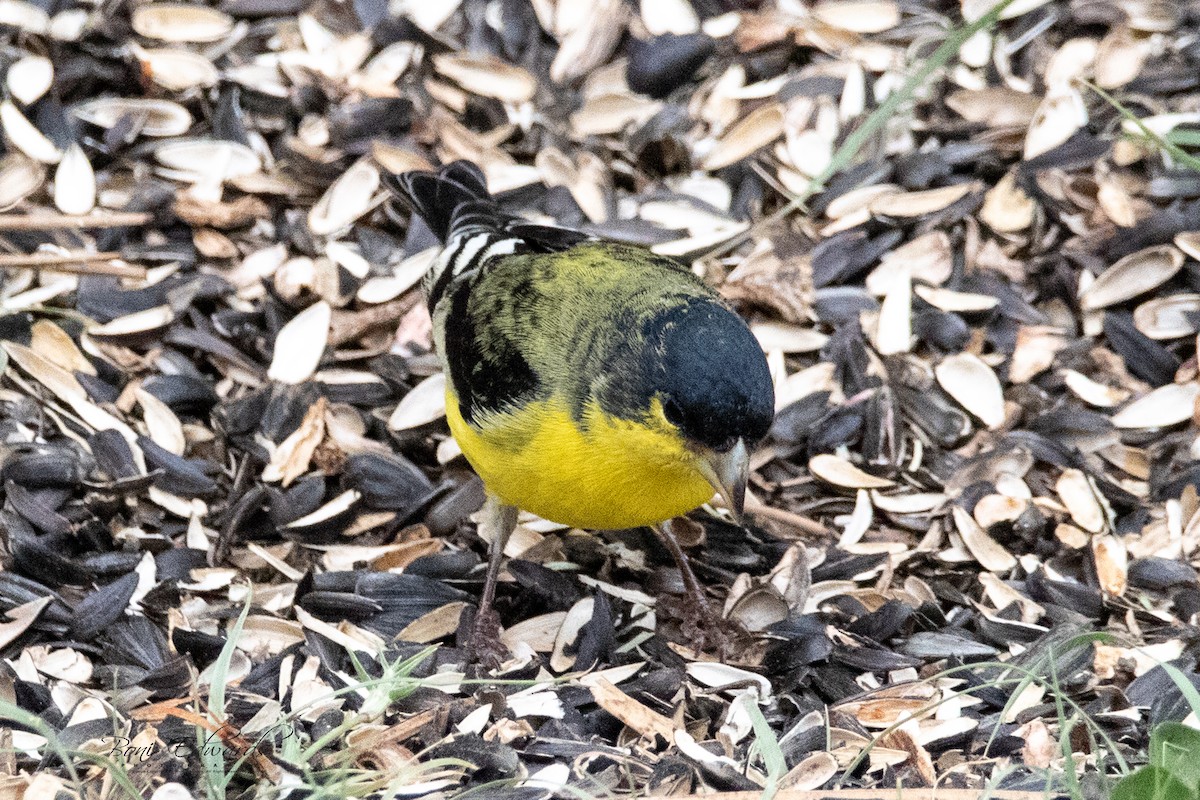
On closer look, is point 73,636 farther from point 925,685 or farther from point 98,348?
point 925,685

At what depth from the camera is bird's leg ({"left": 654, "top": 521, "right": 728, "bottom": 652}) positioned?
3871 millimetres

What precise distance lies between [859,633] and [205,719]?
6.13 ft

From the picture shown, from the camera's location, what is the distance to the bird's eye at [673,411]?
10.9 feet

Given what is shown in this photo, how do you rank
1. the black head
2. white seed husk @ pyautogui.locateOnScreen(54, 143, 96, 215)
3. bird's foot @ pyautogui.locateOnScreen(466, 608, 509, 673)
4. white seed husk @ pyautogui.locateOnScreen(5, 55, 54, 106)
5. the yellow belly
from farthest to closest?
white seed husk @ pyautogui.locateOnScreen(5, 55, 54, 106) < white seed husk @ pyautogui.locateOnScreen(54, 143, 96, 215) < bird's foot @ pyautogui.locateOnScreen(466, 608, 509, 673) < the yellow belly < the black head

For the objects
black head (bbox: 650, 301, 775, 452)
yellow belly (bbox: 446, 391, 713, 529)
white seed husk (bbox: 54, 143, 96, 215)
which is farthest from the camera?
white seed husk (bbox: 54, 143, 96, 215)

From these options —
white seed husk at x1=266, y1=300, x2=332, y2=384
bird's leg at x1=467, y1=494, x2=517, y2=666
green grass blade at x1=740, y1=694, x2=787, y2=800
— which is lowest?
bird's leg at x1=467, y1=494, x2=517, y2=666

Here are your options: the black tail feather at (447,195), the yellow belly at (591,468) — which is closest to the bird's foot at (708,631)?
the yellow belly at (591,468)

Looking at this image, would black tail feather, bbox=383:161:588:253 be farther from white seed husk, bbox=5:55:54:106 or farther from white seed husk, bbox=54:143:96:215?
white seed husk, bbox=5:55:54:106

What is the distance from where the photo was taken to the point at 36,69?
5277mm

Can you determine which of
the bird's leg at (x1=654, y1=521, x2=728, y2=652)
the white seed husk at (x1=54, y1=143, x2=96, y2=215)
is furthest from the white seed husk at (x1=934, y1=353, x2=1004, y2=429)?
the white seed husk at (x1=54, y1=143, x2=96, y2=215)

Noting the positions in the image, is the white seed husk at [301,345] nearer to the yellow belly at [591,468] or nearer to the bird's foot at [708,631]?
the yellow belly at [591,468]

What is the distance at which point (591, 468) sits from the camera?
3.53m

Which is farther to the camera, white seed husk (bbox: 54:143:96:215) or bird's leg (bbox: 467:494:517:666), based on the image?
white seed husk (bbox: 54:143:96:215)

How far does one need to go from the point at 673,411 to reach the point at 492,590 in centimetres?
103
